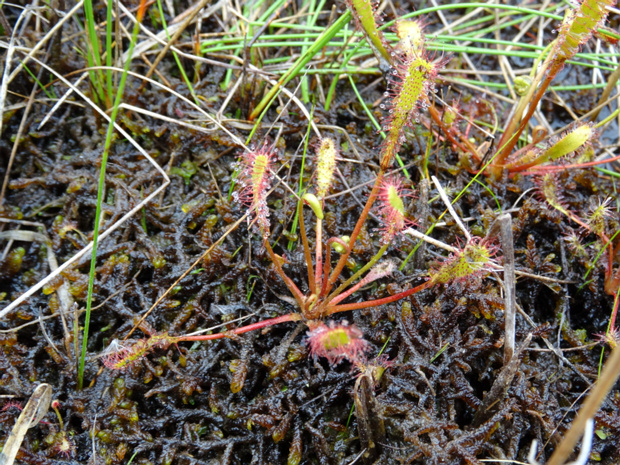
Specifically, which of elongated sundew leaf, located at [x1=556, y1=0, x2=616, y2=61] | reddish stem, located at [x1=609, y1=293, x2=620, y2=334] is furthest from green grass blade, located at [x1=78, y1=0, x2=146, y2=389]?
reddish stem, located at [x1=609, y1=293, x2=620, y2=334]

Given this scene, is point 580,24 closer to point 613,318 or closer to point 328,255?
point 613,318

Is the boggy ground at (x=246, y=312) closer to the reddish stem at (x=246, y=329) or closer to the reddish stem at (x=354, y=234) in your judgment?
the reddish stem at (x=246, y=329)

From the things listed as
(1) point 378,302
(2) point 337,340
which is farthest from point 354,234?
(2) point 337,340

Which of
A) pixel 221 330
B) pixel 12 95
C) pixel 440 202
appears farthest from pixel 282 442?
pixel 12 95

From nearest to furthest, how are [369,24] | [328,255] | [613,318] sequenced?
[328,255], [613,318], [369,24]

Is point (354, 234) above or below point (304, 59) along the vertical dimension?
below

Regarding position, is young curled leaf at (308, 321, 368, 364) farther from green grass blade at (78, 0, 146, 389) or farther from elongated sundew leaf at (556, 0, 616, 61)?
elongated sundew leaf at (556, 0, 616, 61)

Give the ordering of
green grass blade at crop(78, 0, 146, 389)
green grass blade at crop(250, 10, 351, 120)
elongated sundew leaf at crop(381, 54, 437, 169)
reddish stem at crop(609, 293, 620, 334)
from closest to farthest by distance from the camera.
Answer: green grass blade at crop(78, 0, 146, 389)
elongated sundew leaf at crop(381, 54, 437, 169)
reddish stem at crop(609, 293, 620, 334)
green grass blade at crop(250, 10, 351, 120)
